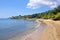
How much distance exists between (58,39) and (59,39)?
0.09 meters

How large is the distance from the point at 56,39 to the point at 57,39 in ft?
0.29

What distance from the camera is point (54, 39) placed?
11227 mm

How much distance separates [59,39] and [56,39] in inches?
9.6

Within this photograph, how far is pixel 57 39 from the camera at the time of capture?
11086mm

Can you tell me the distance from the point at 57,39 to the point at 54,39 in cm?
26

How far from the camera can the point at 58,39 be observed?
36.3 ft

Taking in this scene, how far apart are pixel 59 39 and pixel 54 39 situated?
1.35 feet

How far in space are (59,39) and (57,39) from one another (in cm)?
17

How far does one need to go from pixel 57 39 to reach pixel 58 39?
0.08 metres

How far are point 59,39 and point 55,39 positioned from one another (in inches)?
12.8

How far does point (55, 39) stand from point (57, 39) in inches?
6.9

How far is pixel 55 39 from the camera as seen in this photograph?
11.2 meters
